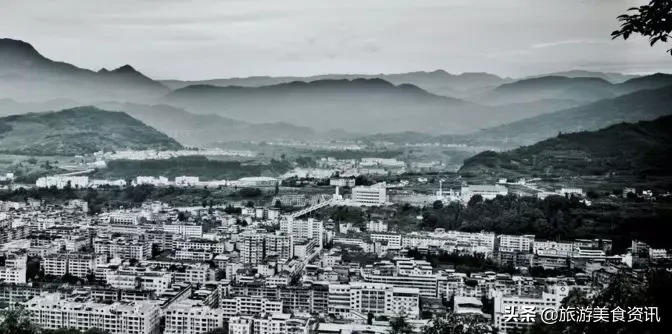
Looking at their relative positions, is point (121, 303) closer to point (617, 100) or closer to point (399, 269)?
point (399, 269)

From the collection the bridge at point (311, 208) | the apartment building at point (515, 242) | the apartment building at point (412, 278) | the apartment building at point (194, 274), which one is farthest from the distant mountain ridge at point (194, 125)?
the apartment building at point (412, 278)

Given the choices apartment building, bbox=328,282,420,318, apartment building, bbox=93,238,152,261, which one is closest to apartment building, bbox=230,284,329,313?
apartment building, bbox=328,282,420,318

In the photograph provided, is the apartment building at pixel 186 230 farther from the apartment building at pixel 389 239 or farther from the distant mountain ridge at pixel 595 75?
the distant mountain ridge at pixel 595 75

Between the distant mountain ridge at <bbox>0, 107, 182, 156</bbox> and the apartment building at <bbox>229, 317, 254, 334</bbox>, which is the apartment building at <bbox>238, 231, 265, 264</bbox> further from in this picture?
the distant mountain ridge at <bbox>0, 107, 182, 156</bbox>

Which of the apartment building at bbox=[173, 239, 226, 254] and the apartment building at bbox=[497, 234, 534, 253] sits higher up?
the apartment building at bbox=[497, 234, 534, 253]

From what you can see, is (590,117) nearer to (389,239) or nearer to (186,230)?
(389,239)
